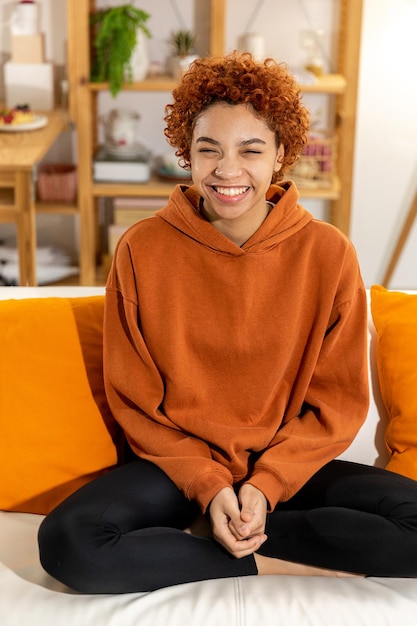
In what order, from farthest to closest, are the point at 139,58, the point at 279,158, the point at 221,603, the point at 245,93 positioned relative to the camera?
the point at 139,58
the point at 279,158
the point at 245,93
the point at 221,603

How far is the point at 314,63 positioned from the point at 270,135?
228cm

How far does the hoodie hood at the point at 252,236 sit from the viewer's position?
1.75m

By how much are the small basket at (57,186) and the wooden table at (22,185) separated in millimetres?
423

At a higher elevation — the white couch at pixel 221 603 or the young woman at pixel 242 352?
the young woman at pixel 242 352

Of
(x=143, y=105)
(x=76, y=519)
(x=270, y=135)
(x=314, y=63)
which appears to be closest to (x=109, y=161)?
(x=143, y=105)

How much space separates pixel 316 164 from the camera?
12.8 ft

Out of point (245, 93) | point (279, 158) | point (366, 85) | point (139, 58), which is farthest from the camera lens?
point (366, 85)

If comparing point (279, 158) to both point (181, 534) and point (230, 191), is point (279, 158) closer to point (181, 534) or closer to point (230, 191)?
point (230, 191)

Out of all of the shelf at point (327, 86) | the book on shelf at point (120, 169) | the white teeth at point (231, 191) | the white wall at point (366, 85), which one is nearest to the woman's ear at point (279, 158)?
the white teeth at point (231, 191)

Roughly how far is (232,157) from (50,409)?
1.88ft

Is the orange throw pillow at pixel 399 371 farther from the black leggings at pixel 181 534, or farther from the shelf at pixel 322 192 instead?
the shelf at pixel 322 192

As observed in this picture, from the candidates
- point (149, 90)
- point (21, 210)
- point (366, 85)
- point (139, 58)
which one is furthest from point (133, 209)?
point (366, 85)

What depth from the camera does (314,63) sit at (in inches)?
153

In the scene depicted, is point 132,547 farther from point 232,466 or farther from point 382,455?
point 382,455
